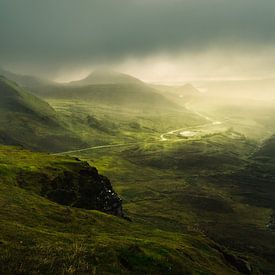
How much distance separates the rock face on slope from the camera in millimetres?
102275

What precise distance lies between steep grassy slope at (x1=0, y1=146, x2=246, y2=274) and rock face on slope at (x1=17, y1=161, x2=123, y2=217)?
665cm

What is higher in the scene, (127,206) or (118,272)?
(118,272)

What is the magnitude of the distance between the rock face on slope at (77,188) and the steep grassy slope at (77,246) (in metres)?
6.65

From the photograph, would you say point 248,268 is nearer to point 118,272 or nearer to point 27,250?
point 118,272

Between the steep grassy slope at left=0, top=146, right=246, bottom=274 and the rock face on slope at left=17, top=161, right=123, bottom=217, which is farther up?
the steep grassy slope at left=0, top=146, right=246, bottom=274

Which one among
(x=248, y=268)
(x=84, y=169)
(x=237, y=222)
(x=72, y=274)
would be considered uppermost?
(x=72, y=274)

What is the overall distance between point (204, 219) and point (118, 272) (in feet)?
489

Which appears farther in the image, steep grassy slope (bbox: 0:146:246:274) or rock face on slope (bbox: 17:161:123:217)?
rock face on slope (bbox: 17:161:123:217)

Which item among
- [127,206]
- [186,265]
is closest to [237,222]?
[127,206]

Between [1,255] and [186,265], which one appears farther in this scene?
[186,265]

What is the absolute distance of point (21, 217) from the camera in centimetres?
6122

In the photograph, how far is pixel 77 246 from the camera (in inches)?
1816

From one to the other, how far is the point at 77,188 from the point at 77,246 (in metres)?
67.5

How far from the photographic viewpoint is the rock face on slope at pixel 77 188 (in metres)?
102
